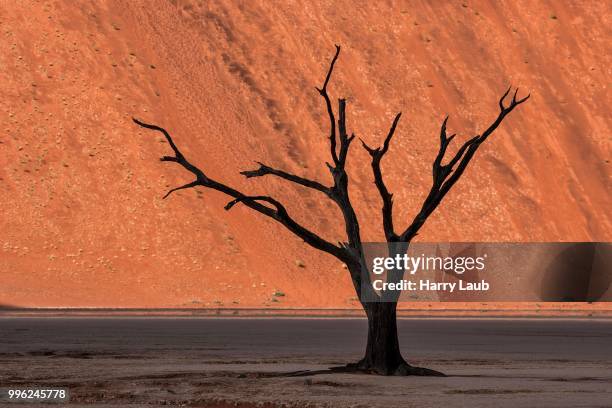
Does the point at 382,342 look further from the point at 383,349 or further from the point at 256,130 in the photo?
the point at 256,130

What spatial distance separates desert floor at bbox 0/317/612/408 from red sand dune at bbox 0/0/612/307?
2151cm

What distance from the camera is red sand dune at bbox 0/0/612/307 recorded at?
68938mm

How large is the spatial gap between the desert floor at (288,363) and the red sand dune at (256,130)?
2151 centimetres

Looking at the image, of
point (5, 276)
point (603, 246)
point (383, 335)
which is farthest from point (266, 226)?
point (383, 335)

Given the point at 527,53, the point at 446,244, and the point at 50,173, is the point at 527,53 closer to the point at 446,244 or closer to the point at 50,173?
the point at 446,244

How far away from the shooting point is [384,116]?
8075cm

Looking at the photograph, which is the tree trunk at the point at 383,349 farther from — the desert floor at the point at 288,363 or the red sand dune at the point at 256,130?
the red sand dune at the point at 256,130

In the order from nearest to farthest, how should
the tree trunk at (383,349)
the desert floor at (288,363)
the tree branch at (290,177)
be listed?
the desert floor at (288,363) → the tree trunk at (383,349) → the tree branch at (290,177)

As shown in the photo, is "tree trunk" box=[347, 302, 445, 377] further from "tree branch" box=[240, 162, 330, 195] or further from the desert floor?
"tree branch" box=[240, 162, 330, 195]

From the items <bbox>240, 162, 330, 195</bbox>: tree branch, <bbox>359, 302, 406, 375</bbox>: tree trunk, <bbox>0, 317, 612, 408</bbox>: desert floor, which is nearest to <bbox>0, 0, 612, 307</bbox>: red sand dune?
<bbox>0, 317, 612, 408</bbox>: desert floor

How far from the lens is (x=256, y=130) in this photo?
78.8 m

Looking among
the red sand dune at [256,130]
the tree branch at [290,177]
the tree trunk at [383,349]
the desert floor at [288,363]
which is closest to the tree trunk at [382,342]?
the tree trunk at [383,349]

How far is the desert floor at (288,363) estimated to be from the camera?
1958cm

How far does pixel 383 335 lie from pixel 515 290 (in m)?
50.3
